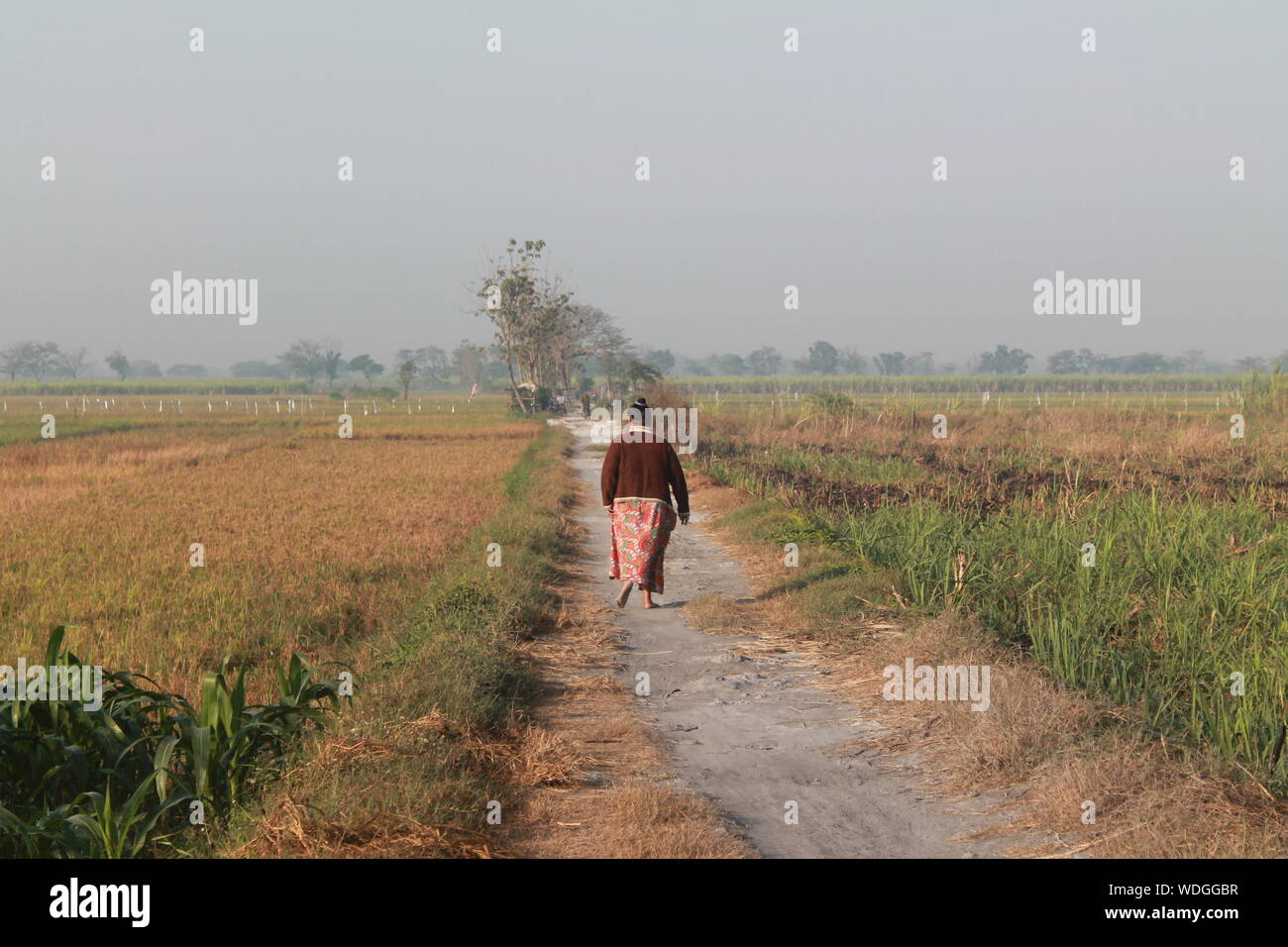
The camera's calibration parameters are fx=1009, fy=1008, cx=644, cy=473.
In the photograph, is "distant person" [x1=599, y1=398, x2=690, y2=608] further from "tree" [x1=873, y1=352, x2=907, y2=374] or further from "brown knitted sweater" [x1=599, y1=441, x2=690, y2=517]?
"tree" [x1=873, y1=352, x2=907, y2=374]

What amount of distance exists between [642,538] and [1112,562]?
153 inches

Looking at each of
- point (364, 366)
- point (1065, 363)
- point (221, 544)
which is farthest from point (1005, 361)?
point (221, 544)

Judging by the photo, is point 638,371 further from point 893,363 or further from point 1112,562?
point 893,363

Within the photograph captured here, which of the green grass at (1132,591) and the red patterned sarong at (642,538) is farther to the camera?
the red patterned sarong at (642,538)

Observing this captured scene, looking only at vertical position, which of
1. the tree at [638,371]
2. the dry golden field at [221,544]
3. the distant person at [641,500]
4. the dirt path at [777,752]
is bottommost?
the dirt path at [777,752]

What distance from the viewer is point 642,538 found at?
8.67 meters

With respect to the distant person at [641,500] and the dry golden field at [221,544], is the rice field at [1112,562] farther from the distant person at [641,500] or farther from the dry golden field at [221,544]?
the dry golden field at [221,544]

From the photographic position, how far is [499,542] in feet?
39.3

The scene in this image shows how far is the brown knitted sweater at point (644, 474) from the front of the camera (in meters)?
8.66

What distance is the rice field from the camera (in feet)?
18.0

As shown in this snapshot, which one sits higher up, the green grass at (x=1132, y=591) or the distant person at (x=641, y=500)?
the distant person at (x=641, y=500)

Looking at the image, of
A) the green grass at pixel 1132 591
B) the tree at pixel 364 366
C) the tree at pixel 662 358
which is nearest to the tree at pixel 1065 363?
the tree at pixel 662 358
